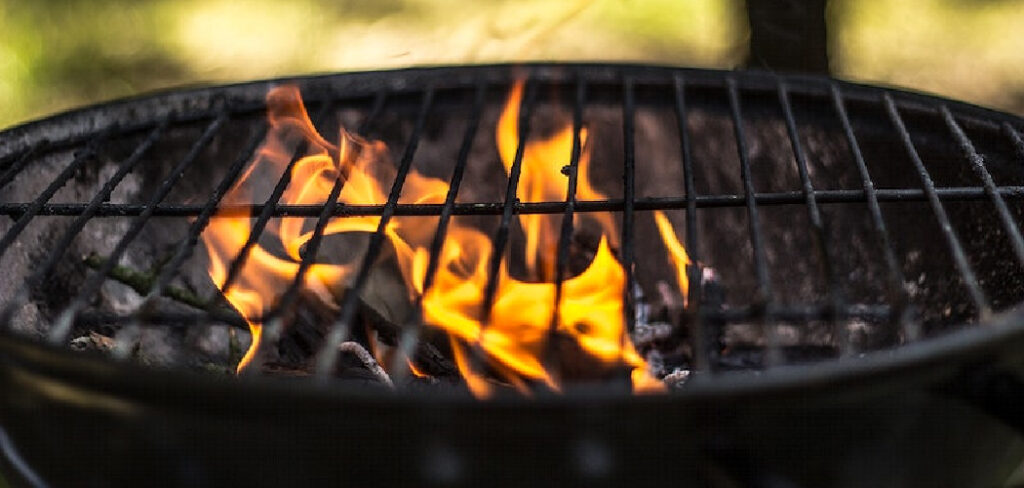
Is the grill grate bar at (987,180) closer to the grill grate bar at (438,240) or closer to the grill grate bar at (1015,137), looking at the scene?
the grill grate bar at (1015,137)

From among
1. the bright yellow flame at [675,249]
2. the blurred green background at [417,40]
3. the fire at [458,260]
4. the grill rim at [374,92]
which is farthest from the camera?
the blurred green background at [417,40]

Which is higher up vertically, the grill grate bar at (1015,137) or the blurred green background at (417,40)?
the blurred green background at (417,40)

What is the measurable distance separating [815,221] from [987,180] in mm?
256

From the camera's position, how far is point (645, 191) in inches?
64.3

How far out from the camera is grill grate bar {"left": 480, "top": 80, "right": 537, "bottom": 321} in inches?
38.0

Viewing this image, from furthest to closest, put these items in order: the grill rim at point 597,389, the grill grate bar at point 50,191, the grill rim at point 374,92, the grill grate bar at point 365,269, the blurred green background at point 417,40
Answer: the blurred green background at point 417,40
the grill rim at point 374,92
the grill grate bar at point 50,191
the grill grate bar at point 365,269
the grill rim at point 597,389

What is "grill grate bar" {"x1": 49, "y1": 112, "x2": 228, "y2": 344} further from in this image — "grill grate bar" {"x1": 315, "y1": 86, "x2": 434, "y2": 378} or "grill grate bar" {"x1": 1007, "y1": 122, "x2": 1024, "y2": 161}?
"grill grate bar" {"x1": 1007, "y1": 122, "x2": 1024, "y2": 161}

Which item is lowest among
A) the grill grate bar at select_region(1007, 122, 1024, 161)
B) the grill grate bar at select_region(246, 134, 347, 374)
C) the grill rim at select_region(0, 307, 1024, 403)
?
the grill rim at select_region(0, 307, 1024, 403)

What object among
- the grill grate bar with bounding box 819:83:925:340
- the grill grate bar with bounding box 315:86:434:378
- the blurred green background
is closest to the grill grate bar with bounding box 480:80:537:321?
the grill grate bar with bounding box 315:86:434:378

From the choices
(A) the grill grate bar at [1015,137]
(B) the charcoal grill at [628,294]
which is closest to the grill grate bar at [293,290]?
(B) the charcoal grill at [628,294]

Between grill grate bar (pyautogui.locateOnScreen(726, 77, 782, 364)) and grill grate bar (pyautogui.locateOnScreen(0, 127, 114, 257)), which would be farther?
grill grate bar (pyautogui.locateOnScreen(0, 127, 114, 257))

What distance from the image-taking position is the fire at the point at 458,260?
4.06ft

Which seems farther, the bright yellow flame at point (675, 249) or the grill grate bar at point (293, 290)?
the bright yellow flame at point (675, 249)

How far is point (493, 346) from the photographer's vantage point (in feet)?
4.03
